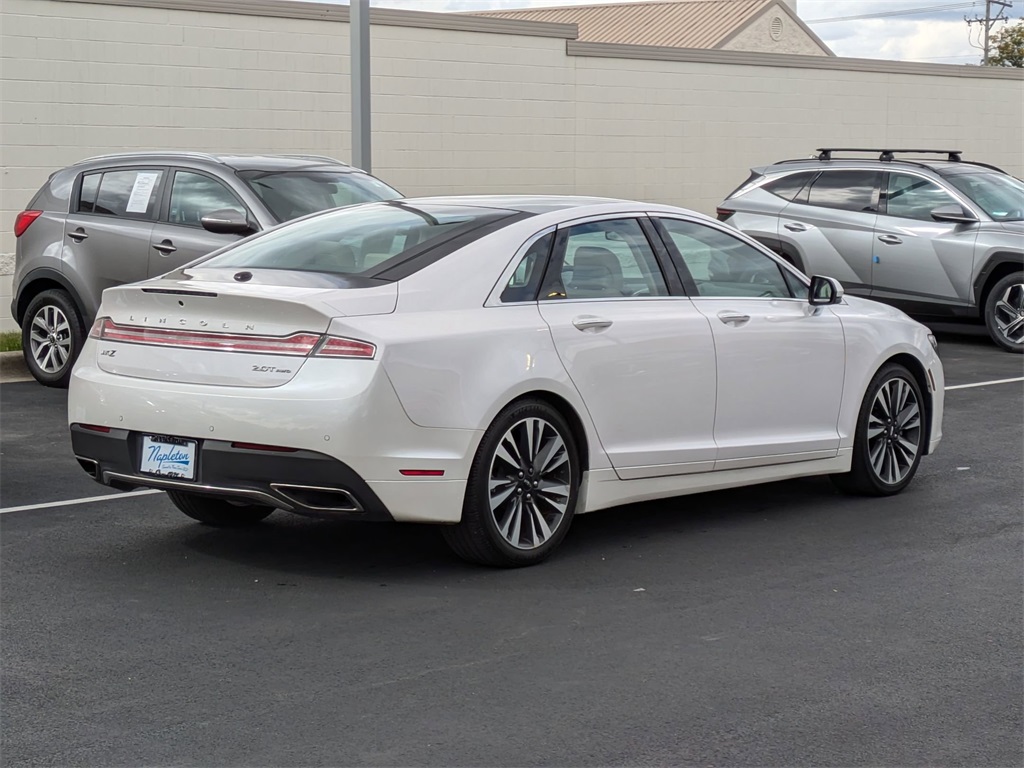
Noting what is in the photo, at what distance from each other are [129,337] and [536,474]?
184 cm

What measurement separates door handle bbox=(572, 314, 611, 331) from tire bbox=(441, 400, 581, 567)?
0.42m

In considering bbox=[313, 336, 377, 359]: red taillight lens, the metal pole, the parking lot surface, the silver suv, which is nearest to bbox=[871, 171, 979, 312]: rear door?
the metal pole

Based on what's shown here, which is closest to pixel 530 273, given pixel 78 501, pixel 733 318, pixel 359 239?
pixel 359 239

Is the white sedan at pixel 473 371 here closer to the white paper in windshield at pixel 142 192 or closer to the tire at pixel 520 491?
the tire at pixel 520 491

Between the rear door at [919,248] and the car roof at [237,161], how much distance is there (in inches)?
251

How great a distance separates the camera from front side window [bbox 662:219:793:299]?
721 cm

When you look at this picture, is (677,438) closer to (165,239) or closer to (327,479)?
(327,479)

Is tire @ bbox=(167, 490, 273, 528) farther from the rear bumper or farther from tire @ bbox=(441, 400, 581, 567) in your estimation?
tire @ bbox=(441, 400, 581, 567)

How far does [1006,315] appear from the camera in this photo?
49.2ft

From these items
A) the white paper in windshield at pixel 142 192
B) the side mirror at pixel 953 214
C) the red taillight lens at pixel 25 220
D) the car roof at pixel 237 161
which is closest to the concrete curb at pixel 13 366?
the red taillight lens at pixel 25 220

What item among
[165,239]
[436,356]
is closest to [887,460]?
[436,356]

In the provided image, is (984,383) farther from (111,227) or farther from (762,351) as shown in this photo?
(111,227)

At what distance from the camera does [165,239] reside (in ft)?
36.5

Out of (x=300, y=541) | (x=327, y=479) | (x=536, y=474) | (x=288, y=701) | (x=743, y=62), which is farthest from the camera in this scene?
(x=743, y=62)
